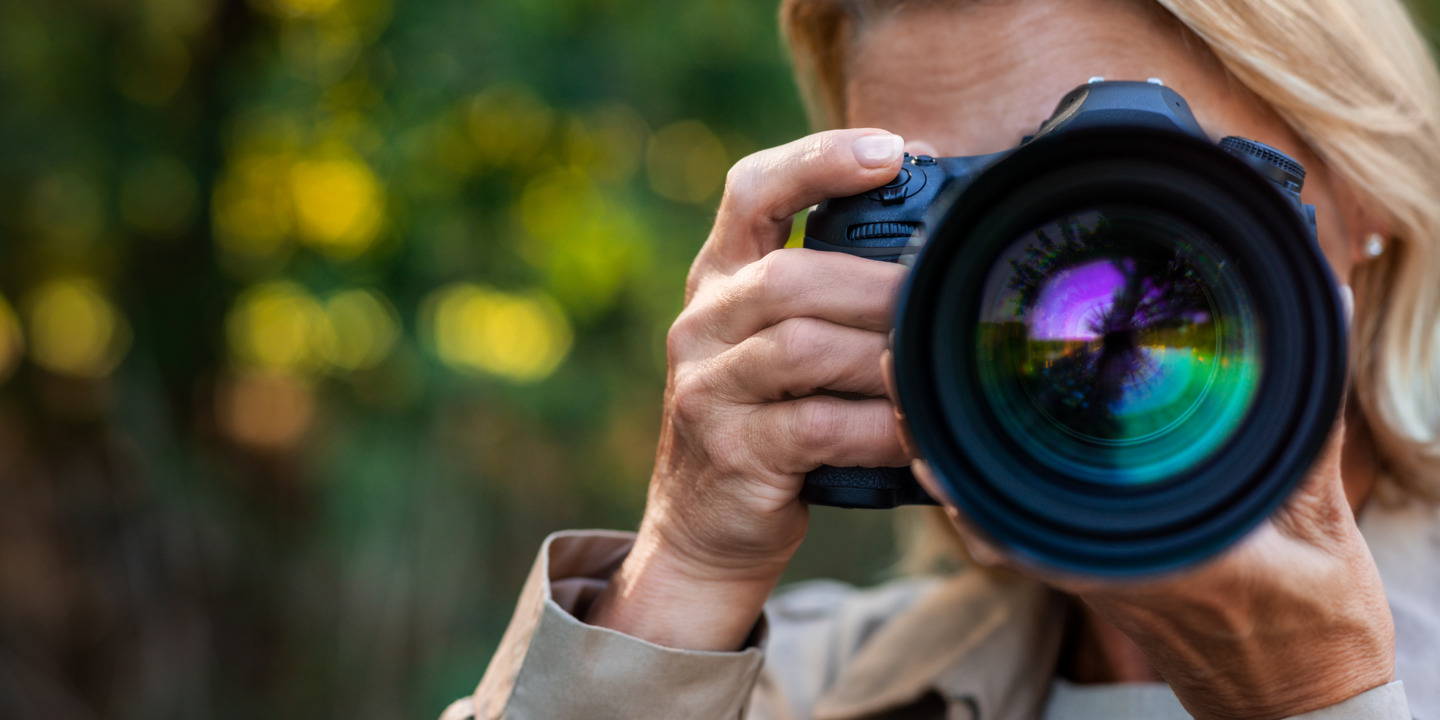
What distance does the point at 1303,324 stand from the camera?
1.62 feet

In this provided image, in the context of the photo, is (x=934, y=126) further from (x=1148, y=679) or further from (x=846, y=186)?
(x=1148, y=679)

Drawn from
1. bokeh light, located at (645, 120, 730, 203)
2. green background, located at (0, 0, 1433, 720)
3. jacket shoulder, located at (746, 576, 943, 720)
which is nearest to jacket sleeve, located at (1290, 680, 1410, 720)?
jacket shoulder, located at (746, 576, 943, 720)

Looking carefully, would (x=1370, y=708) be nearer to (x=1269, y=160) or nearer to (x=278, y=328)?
(x=1269, y=160)

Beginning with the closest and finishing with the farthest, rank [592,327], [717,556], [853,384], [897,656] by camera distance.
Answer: [853,384], [717,556], [897,656], [592,327]

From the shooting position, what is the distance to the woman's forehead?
722 mm

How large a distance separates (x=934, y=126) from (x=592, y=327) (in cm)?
92

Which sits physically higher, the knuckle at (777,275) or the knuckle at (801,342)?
the knuckle at (777,275)

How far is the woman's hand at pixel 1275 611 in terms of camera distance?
1.66 ft

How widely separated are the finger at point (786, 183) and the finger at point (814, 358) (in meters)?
0.09

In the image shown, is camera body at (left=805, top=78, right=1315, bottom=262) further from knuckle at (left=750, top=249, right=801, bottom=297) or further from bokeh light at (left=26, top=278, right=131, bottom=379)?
bokeh light at (left=26, top=278, right=131, bottom=379)

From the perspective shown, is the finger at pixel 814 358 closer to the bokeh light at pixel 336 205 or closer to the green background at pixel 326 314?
the green background at pixel 326 314

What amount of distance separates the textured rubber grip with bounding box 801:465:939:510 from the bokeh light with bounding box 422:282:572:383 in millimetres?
951

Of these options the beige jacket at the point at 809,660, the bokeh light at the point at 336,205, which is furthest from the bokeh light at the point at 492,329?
the beige jacket at the point at 809,660

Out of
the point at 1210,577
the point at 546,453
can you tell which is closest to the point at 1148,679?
the point at 1210,577
